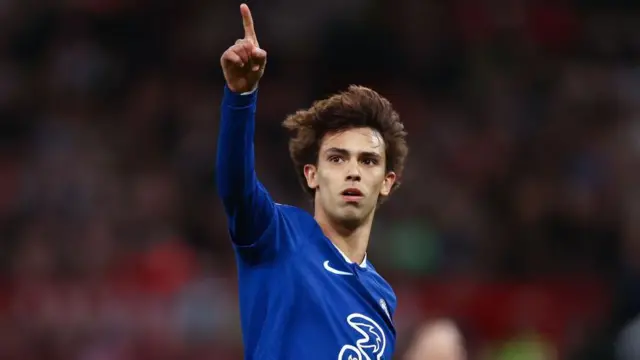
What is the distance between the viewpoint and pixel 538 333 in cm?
888

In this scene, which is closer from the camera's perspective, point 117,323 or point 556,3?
point 117,323

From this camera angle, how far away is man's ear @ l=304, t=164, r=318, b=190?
466cm

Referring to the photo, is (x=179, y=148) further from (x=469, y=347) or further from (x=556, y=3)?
(x=556, y=3)

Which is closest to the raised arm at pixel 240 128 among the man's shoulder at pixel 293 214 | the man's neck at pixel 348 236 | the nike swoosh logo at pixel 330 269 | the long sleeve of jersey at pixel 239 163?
the long sleeve of jersey at pixel 239 163

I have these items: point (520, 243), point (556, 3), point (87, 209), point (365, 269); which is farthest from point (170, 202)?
point (365, 269)

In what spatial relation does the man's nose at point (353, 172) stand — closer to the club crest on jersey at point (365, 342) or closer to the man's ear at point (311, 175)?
the man's ear at point (311, 175)

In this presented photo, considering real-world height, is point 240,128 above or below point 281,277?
above

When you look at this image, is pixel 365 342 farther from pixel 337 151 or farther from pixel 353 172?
pixel 337 151

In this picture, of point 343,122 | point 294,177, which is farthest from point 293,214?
point 294,177

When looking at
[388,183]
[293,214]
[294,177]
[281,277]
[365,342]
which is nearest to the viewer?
[281,277]

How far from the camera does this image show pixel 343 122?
4695 millimetres

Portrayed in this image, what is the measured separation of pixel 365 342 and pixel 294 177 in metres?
5.68

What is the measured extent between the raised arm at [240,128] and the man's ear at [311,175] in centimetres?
56

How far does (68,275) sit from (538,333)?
3.40 m
